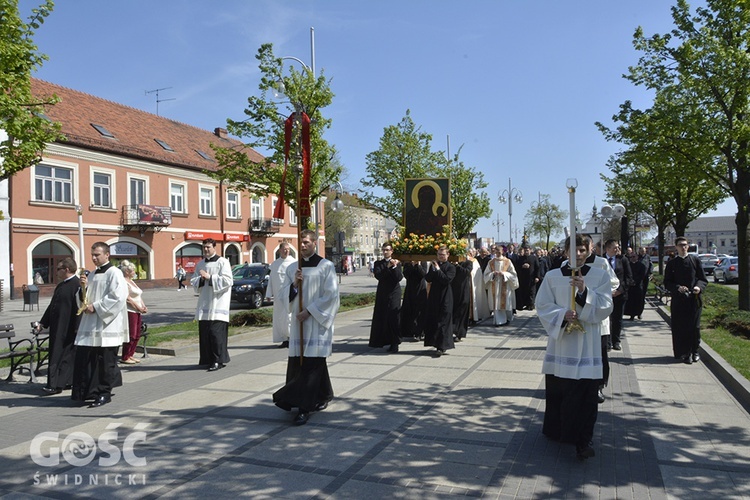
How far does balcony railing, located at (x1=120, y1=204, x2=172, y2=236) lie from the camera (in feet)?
105

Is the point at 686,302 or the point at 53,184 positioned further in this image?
the point at 53,184

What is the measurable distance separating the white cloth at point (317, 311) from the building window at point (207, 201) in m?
33.4

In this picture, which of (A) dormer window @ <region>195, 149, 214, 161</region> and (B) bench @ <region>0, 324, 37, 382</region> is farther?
(A) dormer window @ <region>195, 149, 214, 161</region>

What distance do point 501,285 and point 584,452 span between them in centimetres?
902

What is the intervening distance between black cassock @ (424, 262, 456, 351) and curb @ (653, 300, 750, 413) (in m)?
3.82

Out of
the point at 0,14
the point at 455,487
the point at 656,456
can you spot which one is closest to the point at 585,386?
the point at 656,456

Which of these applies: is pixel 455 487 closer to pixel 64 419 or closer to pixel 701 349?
pixel 64 419

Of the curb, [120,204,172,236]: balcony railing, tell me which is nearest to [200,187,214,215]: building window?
[120,204,172,236]: balcony railing

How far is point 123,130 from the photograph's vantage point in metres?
34.4

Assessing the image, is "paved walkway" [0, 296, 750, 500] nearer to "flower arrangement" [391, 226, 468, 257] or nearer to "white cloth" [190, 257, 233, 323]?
"white cloth" [190, 257, 233, 323]

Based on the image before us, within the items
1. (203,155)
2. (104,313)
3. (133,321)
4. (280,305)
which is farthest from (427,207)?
(203,155)

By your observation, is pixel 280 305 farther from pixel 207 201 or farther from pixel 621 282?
pixel 207 201

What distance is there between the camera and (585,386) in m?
4.74

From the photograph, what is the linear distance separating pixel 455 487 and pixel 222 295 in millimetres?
5642
